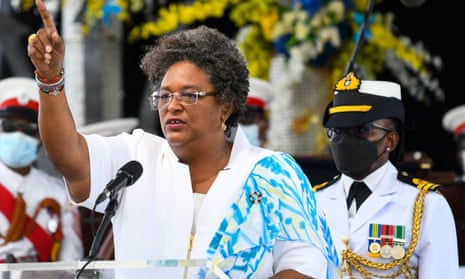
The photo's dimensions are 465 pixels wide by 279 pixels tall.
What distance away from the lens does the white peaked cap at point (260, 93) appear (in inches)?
300

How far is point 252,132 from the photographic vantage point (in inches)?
294

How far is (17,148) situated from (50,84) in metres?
3.47

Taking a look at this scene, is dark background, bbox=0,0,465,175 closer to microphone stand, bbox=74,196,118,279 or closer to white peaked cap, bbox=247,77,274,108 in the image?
white peaked cap, bbox=247,77,274,108

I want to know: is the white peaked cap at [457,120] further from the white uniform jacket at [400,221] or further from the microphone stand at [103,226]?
the microphone stand at [103,226]

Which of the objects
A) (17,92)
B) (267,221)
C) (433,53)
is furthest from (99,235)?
(433,53)

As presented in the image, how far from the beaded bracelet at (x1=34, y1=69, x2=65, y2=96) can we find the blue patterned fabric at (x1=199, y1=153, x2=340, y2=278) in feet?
2.31

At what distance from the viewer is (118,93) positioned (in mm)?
10727

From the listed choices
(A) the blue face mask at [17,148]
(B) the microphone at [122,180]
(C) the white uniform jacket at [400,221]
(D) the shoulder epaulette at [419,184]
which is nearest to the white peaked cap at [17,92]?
(A) the blue face mask at [17,148]

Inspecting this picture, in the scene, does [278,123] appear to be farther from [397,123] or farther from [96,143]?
[96,143]

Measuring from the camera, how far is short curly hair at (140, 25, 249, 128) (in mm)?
3926

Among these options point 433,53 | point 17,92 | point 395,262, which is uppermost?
point 433,53

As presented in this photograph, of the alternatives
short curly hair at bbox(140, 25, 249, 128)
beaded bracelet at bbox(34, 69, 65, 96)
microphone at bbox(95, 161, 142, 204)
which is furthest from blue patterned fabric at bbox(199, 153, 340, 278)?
beaded bracelet at bbox(34, 69, 65, 96)

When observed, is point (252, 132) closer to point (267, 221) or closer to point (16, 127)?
point (16, 127)

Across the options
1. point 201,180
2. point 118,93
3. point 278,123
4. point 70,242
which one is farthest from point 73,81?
point 201,180
